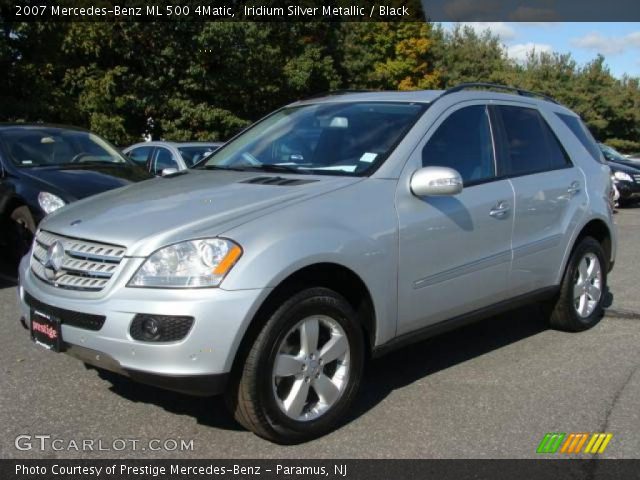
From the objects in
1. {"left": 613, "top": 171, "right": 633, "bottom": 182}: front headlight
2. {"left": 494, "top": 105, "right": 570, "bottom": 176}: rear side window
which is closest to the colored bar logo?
{"left": 494, "top": 105, "right": 570, "bottom": 176}: rear side window

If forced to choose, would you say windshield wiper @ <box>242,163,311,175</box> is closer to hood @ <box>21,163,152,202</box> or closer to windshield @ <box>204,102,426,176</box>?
windshield @ <box>204,102,426,176</box>

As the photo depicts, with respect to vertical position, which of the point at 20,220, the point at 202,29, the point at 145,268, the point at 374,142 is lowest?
the point at 20,220

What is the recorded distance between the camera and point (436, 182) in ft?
11.9

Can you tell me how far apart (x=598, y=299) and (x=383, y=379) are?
223 cm

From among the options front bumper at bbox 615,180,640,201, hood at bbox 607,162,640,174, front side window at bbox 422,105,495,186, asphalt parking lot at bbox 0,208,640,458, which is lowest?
front bumper at bbox 615,180,640,201

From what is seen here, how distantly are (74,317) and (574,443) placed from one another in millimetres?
2478

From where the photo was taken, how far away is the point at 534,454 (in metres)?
3.25

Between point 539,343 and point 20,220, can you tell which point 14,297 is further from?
point 539,343

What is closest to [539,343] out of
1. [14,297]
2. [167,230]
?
[167,230]

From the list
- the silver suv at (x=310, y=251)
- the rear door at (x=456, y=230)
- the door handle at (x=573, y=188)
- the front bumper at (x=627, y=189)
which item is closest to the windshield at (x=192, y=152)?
the silver suv at (x=310, y=251)

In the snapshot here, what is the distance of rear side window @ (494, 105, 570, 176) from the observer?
4555mm

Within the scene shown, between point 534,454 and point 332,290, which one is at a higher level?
point 332,290

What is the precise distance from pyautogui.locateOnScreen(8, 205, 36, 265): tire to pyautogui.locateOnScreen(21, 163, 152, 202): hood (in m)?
0.34

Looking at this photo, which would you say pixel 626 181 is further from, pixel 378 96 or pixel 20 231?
pixel 20 231
